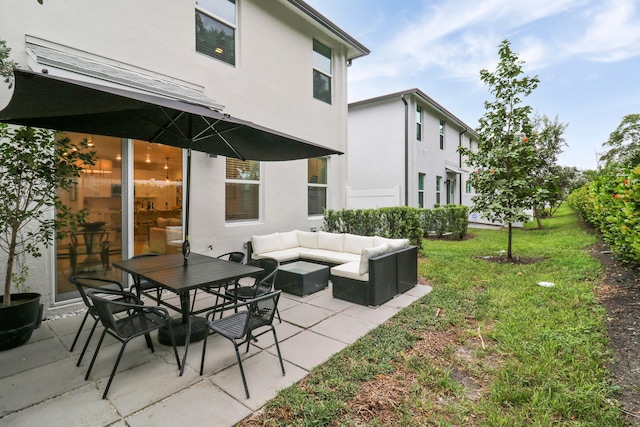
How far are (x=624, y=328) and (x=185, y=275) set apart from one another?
5.53m

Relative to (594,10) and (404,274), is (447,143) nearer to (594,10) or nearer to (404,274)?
(594,10)

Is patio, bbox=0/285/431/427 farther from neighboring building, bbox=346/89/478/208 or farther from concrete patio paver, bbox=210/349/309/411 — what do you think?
neighboring building, bbox=346/89/478/208

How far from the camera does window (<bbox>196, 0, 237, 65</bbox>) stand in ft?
20.9

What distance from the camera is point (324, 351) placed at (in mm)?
3455

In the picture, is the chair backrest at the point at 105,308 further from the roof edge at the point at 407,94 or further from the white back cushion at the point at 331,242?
the roof edge at the point at 407,94

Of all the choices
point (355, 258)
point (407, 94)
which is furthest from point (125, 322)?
point (407, 94)

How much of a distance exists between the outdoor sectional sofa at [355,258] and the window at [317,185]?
1728mm

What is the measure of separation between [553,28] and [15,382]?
53.5 ft

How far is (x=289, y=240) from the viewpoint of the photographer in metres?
7.50

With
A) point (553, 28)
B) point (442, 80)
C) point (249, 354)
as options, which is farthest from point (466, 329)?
point (442, 80)

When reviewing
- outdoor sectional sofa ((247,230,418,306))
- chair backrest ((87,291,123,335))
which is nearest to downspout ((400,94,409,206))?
outdoor sectional sofa ((247,230,418,306))

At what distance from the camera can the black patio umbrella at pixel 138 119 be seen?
2311 millimetres

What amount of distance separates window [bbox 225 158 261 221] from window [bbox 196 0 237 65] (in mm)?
2457

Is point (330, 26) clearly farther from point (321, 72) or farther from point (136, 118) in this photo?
point (136, 118)
